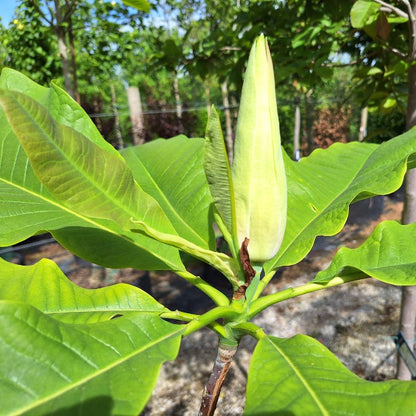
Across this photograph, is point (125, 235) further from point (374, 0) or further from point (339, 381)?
point (374, 0)

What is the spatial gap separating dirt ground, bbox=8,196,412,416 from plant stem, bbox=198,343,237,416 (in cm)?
219

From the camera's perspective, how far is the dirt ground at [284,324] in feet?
9.50

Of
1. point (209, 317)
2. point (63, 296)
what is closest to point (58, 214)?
point (63, 296)

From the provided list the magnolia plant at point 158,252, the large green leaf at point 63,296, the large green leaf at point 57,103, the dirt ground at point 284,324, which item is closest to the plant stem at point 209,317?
the magnolia plant at point 158,252

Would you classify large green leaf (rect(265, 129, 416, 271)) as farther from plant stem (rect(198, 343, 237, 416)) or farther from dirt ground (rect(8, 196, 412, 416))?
dirt ground (rect(8, 196, 412, 416))

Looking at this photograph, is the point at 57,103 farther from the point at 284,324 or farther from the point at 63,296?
the point at 284,324

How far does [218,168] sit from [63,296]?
44cm

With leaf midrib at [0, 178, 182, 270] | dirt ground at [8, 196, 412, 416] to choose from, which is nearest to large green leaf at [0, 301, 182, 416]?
leaf midrib at [0, 178, 182, 270]

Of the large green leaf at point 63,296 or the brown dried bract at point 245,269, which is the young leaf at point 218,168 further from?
the large green leaf at point 63,296

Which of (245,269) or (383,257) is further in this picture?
(383,257)

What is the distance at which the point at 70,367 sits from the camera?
0.53 m

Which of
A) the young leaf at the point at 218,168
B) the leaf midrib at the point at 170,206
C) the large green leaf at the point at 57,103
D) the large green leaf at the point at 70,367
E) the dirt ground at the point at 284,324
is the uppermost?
the large green leaf at the point at 57,103

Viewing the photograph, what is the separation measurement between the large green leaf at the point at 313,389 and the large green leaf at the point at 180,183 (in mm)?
350

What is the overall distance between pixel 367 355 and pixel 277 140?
3.00 metres
